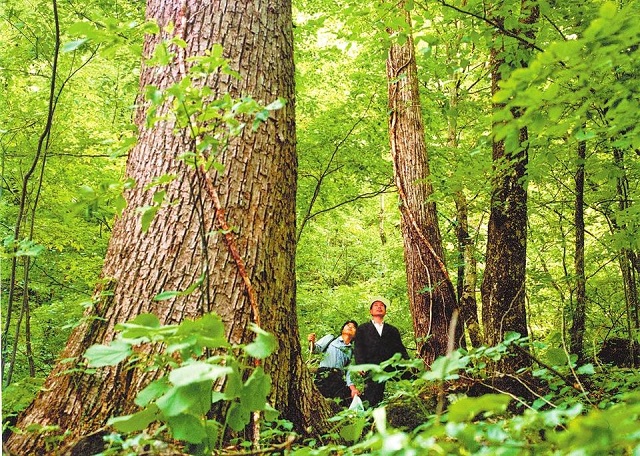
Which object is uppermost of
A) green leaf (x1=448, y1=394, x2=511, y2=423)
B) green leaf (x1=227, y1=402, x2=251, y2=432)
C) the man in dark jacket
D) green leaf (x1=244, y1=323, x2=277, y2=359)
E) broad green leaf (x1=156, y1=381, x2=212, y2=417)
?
green leaf (x1=244, y1=323, x2=277, y2=359)

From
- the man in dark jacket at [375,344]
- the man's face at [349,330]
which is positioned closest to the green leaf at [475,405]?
the man in dark jacket at [375,344]

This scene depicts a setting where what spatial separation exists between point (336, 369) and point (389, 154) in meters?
3.64

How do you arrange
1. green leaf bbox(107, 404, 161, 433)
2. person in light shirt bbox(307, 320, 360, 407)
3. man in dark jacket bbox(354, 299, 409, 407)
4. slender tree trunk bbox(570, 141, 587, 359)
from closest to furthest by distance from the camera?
1. green leaf bbox(107, 404, 161, 433)
2. slender tree trunk bbox(570, 141, 587, 359)
3. man in dark jacket bbox(354, 299, 409, 407)
4. person in light shirt bbox(307, 320, 360, 407)

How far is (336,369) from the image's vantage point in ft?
18.0

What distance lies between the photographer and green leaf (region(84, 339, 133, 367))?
1.17 m

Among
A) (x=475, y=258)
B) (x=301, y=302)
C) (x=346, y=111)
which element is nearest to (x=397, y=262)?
(x=301, y=302)

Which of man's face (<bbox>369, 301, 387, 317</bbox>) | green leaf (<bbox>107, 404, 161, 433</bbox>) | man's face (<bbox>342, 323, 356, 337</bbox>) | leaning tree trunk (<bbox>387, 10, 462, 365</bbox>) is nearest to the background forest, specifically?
leaning tree trunk (<bbox>387, 10, 462, 365</bbox>)

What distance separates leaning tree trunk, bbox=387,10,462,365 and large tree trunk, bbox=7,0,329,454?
262cm

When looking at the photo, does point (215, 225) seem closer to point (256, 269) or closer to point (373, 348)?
point (256, 269)

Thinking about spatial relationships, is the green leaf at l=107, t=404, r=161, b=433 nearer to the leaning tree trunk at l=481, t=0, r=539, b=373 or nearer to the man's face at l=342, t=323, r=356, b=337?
the leaning tree trunk at l=481, t=0, r=539, b=373

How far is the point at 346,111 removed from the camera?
270 inches

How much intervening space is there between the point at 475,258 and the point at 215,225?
5.31m

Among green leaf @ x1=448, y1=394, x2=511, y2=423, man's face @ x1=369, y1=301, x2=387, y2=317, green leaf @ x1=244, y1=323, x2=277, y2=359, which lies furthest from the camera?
man's face @ x1=369, y1=301, x2=387, y2=317

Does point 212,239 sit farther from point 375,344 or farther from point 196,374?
point 375,344
